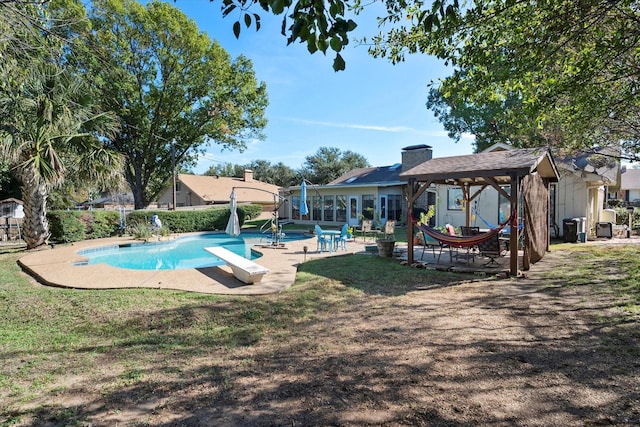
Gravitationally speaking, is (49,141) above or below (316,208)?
above

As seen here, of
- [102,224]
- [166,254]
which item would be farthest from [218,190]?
[166,254]

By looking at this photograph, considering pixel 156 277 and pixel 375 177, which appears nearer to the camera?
pixel 156 277

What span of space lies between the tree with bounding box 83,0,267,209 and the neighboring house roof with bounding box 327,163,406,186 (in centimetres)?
795

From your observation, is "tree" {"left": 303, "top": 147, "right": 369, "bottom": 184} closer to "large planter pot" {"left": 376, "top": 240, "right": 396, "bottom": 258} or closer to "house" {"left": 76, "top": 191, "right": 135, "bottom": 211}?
"house" {"left": 76, "top": 191, "right": 135, "bottom": 211}

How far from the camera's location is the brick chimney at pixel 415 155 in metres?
22.9

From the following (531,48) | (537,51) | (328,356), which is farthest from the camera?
(531,48)

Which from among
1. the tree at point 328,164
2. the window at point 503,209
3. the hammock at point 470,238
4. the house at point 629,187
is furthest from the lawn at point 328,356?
the house at point 629,187

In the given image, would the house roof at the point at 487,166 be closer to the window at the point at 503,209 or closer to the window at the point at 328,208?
the window at the point at 503,209

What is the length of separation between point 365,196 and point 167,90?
48.1 feet

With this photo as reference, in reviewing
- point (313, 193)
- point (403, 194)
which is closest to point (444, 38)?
point (403, 194)

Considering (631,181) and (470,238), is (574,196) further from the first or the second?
(631,181)

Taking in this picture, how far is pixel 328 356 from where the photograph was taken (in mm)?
3826

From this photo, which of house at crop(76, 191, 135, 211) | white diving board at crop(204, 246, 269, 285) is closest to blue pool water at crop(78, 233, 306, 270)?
white diving board at crop(204, 246, 269, 285)

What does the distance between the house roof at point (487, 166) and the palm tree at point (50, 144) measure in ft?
32.5
